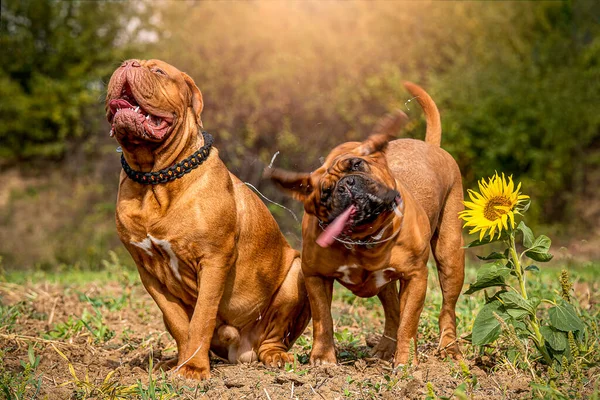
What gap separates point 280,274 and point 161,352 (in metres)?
1.07

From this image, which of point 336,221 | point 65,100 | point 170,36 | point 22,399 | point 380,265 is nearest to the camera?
point 22,399

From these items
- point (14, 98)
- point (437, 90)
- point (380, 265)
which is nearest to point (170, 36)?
point (14, 98)

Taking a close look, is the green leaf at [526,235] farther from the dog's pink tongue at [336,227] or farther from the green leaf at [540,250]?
the dog's pink tongue at [336,227]

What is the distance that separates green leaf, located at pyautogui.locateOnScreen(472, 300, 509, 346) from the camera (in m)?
3.83

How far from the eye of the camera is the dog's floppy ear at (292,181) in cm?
396

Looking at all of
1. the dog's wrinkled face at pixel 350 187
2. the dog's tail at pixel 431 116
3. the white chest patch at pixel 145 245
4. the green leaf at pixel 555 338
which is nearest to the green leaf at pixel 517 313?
the green leaf at pixel 555 338

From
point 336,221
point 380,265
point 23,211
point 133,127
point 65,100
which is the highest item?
point 133,127

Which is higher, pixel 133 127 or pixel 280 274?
pixel 133 127

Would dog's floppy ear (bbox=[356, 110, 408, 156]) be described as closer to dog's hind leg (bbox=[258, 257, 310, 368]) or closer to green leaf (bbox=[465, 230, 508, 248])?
green leaf (bbox=[465, 230, 508, 248])

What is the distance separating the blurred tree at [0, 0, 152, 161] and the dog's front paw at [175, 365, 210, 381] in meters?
11.6

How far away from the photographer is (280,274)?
4926mm

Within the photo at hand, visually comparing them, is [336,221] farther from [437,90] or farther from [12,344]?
[437,90]

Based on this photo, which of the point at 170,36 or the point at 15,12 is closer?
the point at 170,36

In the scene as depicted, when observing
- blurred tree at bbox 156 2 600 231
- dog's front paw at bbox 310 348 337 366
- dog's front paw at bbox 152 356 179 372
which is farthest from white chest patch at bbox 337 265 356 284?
blurred tree at bbox 156 2 600 231
